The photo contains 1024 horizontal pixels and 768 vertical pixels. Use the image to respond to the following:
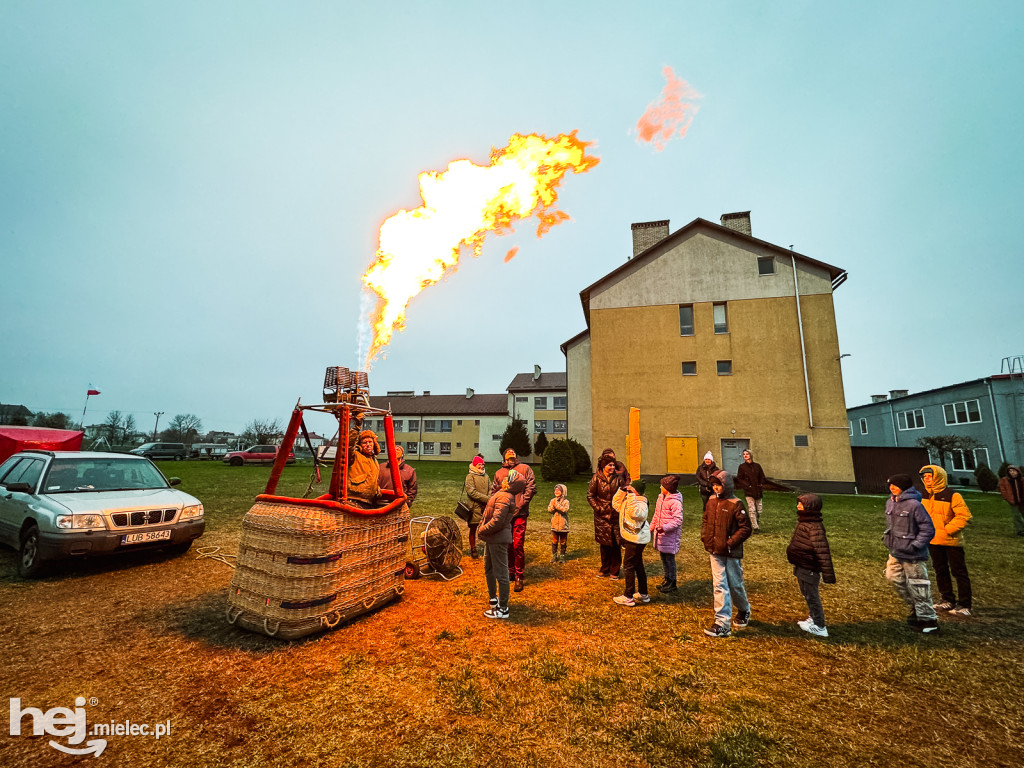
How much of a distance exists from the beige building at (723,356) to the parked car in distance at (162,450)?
38589 millimetres

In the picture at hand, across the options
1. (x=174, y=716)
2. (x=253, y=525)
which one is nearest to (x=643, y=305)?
(x=253, y=525)

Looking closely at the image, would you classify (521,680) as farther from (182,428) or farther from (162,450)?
(182,428)

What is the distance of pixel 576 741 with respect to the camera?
3152 mm

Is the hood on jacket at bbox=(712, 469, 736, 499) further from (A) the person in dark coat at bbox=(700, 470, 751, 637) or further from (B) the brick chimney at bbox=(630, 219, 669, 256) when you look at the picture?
(B) the brick chimney at bbox=(630, 219, 669, 256)

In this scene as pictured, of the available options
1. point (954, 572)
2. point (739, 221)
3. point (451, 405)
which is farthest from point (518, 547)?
point (451, 405)

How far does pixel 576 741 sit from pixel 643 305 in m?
23.6

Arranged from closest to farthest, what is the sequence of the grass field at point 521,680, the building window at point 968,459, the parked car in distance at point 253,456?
1. the grass field at point 521,680
2. the building window at point 968,459
3. the parked car in distance at point 253,456

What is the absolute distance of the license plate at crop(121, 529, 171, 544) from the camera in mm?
6539

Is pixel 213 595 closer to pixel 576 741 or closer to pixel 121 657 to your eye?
pixel 121 657

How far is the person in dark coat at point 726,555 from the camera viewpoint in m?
5.11

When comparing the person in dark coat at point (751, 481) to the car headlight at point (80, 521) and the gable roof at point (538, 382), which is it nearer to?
the car headlight at point (80, 521)

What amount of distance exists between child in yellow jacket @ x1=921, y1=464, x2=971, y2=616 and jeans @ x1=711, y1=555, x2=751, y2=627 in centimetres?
295

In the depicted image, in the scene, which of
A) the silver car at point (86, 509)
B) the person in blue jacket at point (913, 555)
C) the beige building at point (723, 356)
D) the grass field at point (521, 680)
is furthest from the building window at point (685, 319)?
the silver car at point (86, 509)

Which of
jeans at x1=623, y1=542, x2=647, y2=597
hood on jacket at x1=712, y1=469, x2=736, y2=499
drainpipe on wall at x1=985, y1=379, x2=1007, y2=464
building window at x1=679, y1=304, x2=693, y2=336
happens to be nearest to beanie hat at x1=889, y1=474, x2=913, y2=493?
hood on jacket at x1=712, y1=469, x2=736, y2=499
